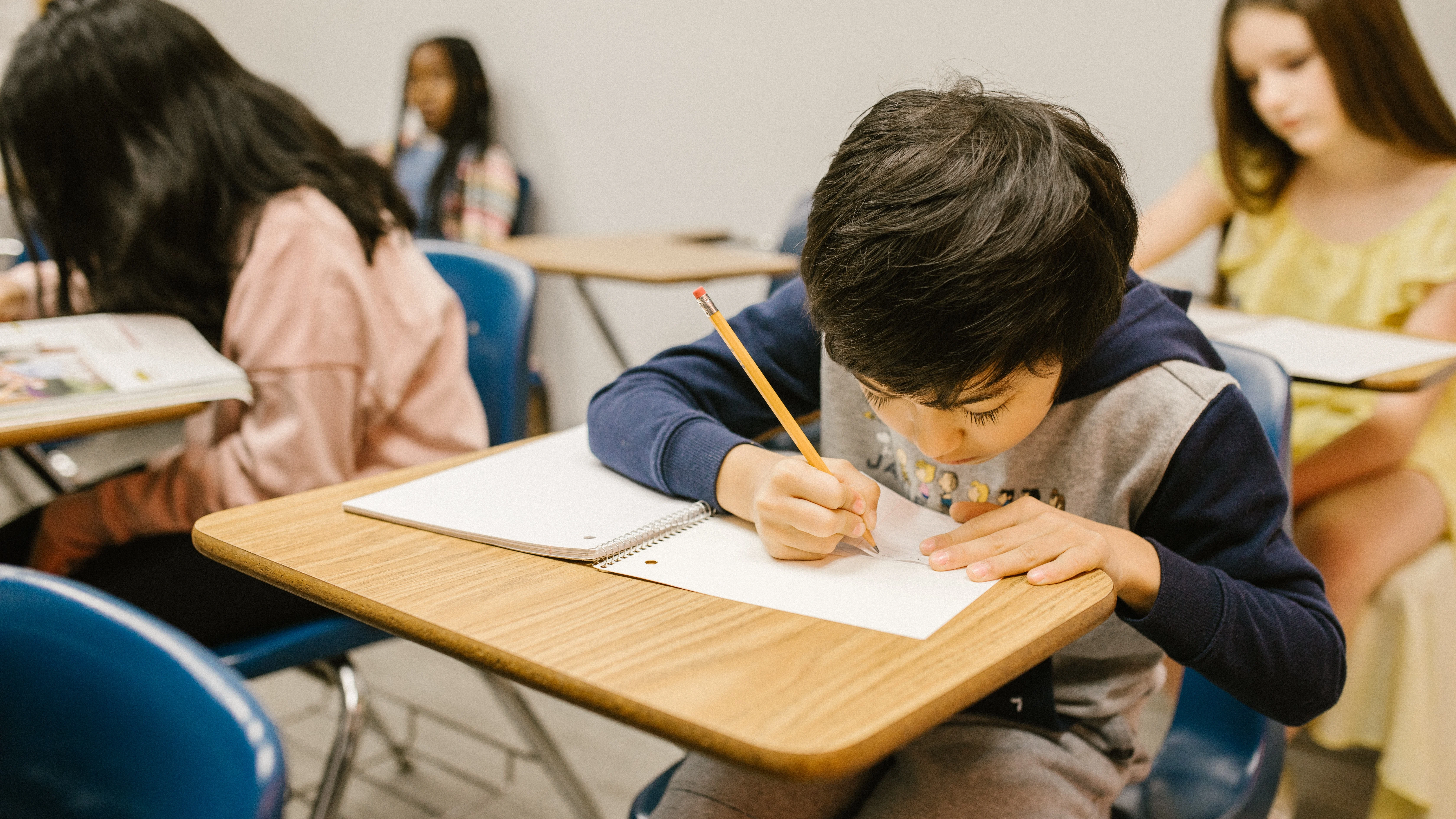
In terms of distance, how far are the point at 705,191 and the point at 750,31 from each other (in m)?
0.49

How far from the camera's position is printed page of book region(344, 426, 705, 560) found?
690 millimetres

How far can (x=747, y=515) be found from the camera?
0.74 meters

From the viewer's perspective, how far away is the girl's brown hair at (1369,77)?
1.62m

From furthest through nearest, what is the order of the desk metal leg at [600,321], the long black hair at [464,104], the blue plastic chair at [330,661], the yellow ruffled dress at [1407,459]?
the long black hair at [464,104], the desk metal leg at [600,321], the yellow ruffled dress at [1407,459], the blue plastic chair at [330,661]

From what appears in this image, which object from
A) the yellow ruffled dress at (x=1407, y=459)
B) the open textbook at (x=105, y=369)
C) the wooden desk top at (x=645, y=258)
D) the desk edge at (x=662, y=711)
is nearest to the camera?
the desk edge at (x=662, y=711)

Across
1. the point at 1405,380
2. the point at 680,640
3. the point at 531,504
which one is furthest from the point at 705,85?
the point at 680,640

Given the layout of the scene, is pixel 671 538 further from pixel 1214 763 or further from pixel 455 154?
pixel 455 154

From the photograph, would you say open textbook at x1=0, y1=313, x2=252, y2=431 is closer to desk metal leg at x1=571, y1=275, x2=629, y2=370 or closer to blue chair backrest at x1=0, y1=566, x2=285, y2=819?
blue chair backrest at x1=0, y1=566, x2=285, y2=819

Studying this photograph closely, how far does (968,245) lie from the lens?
607mm

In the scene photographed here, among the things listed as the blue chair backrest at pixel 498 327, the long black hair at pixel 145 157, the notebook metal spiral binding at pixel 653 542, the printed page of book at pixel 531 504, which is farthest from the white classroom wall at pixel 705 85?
the notebook metal spiral binding at pixel 653 542

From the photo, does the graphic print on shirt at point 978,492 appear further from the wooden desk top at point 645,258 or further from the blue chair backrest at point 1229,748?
the wooden desk top at point 645,258

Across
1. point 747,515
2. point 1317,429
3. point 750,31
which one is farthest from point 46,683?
point 750,31

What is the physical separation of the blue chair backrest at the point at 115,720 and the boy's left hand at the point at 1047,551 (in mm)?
406

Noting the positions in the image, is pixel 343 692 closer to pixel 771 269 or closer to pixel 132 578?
pixel 132 578
